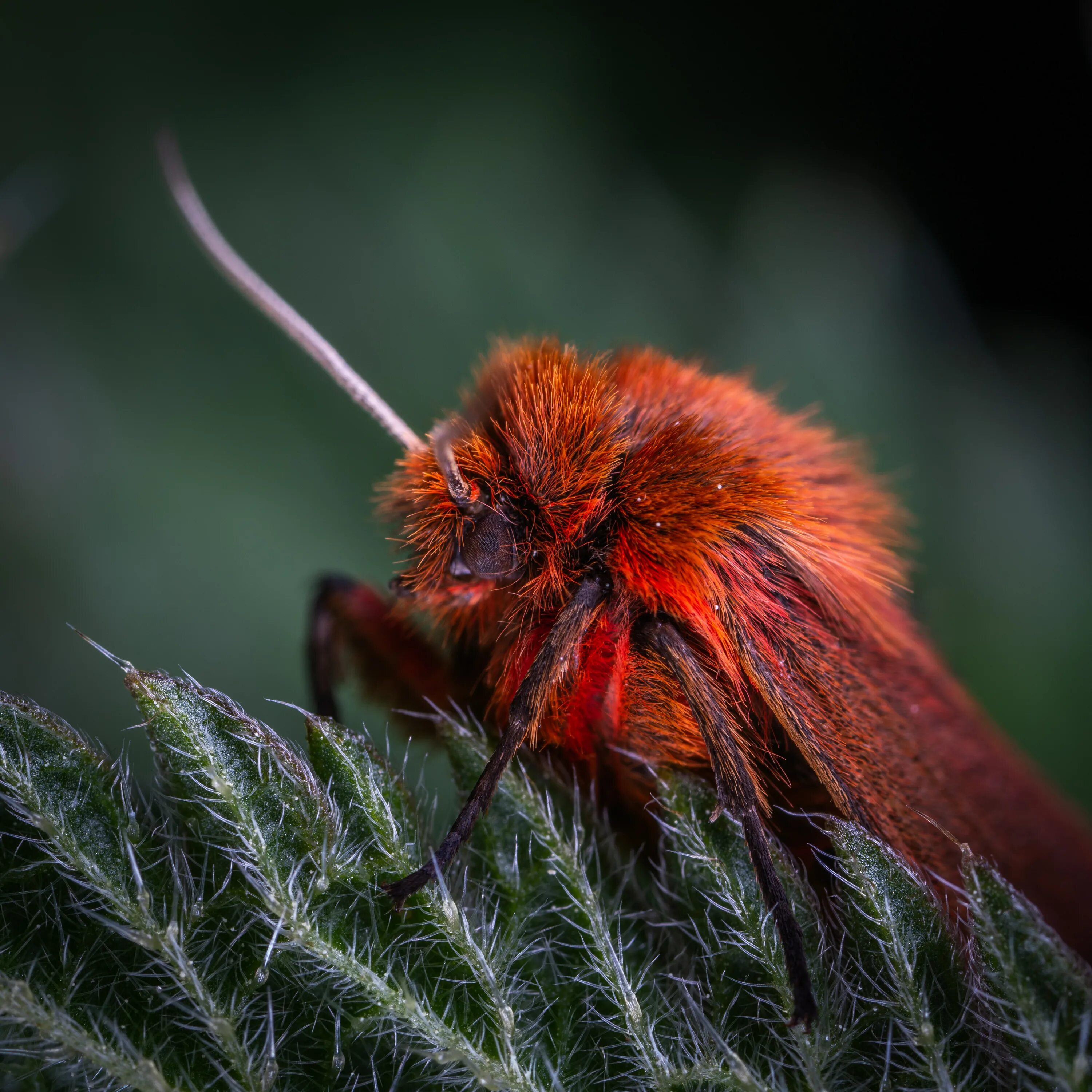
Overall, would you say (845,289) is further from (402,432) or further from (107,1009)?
(107,1009)

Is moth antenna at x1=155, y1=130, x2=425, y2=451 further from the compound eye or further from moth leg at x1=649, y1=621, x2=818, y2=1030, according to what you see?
moth leg at x1=649, y1=621, x2=818, y2=1030

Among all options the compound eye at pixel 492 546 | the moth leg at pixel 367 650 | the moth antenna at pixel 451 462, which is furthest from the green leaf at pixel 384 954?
the moth leg at pixel 367 650

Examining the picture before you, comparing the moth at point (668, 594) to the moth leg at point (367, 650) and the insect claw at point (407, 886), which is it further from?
the moth leg at point (367, 650)

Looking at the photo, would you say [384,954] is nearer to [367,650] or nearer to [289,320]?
[367,650]

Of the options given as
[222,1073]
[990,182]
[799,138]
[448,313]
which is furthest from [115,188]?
[990,182]

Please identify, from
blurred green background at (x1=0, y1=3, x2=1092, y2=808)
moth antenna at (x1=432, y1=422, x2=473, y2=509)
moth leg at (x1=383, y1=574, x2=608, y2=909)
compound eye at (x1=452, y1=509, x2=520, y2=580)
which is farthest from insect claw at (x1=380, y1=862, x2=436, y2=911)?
blurred green background at (x1=0, y1=3, x2=1092, y2=808)

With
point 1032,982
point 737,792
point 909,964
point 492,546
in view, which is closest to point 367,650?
point 492,546
